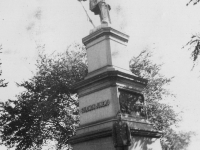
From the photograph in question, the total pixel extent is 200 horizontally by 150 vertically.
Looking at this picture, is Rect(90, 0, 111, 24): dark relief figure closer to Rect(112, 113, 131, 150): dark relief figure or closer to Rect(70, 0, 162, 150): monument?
Rect(70, 0, 162, 150): monument

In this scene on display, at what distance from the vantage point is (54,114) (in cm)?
2395

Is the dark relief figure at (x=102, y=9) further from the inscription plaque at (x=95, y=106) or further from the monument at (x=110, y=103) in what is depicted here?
the inscription plaque at (x=95, y=106)

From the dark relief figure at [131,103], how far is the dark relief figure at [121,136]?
145cm

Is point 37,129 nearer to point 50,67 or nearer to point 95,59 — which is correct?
point 50,67

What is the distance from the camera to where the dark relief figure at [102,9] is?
12938mm

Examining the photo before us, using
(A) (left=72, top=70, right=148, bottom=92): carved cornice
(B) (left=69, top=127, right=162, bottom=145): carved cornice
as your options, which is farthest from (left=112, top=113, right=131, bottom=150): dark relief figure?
(A) (left=72, top=70, right=148, bottom=92): carved cornice

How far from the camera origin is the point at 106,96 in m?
10.3

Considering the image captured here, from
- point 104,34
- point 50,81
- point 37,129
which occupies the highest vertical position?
point 50,81

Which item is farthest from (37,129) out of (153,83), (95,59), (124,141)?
(124,141)

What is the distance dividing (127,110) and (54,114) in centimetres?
1511

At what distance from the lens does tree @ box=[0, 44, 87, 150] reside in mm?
24031

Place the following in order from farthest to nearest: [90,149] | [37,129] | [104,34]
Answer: [37,129] → [104,34] → [90,149]

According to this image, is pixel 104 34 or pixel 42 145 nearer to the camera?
pixel 104 34

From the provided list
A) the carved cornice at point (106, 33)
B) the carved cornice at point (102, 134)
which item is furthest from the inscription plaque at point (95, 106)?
the carved cornice at point (106, 33)
